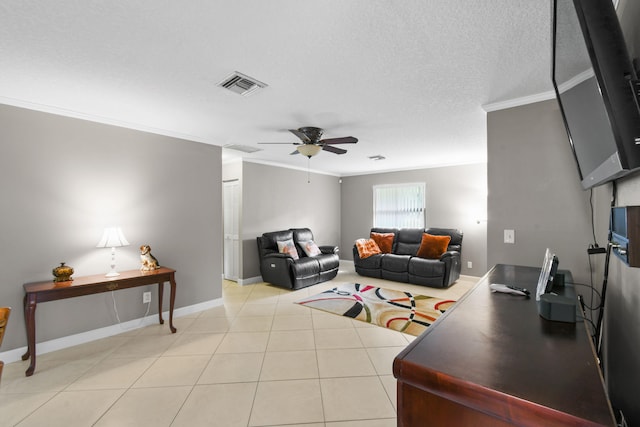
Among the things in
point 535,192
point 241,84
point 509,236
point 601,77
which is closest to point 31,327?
point 241,84

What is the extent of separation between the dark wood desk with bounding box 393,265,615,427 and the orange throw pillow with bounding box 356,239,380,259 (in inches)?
187

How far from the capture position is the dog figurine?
3225 millimetres

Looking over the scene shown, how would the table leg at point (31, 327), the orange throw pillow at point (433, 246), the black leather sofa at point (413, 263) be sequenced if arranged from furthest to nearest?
the orange throw pillow at point (433, 246) → the black leather sofa at point (413, 263) → the table leg at point (31, 327)

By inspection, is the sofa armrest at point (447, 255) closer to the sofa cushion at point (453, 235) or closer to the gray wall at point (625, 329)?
the sofa cushion at point (453, 235)

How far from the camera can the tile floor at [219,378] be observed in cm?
188

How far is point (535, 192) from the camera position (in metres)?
2.38

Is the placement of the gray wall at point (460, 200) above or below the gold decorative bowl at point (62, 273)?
above

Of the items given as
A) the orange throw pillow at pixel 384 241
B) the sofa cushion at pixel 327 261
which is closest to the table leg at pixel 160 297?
the sofa cushion at pixel 327 261

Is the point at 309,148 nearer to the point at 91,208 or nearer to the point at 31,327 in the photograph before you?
the point at 91,208

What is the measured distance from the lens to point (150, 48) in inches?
70.1

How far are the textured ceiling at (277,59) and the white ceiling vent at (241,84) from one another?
7 cm

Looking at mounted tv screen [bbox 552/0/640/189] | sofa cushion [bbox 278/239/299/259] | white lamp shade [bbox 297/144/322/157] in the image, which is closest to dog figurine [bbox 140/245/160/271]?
white lamp shade [bbox 297/144/322/157]

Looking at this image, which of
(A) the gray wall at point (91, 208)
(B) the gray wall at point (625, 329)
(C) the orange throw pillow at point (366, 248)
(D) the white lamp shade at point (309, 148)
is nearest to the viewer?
(B) the gray wall at point (625, 329)

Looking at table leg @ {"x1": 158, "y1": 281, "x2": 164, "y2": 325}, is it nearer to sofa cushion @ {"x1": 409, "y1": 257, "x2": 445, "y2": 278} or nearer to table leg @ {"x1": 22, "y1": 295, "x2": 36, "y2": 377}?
table leg @ {"x1": 22, "y1": 295, "x2": 36, "y2": 377}
